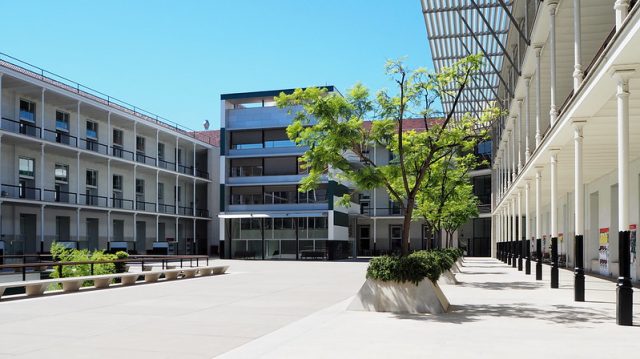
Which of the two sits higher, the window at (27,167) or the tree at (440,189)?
the window at (27,167)

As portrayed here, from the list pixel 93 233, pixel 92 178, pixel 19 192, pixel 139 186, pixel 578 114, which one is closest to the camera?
pixel 578 114

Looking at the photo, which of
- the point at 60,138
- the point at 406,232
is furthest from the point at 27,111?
the point at 406,232

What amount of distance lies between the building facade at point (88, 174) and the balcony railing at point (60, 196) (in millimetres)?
70

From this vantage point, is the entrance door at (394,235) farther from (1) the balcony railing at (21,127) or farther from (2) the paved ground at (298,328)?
(2) the paved ground at (298,328)

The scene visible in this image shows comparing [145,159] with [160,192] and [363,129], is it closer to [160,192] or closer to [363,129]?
[160,192]

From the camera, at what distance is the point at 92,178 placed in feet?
157

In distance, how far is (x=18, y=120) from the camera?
39.7 meters

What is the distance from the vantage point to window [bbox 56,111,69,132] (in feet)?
145

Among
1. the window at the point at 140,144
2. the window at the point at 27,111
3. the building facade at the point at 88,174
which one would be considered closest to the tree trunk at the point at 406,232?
the building facade at the point at 88,174

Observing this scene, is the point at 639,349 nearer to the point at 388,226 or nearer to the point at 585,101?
the point at 585,101

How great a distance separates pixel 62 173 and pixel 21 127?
5420 mm

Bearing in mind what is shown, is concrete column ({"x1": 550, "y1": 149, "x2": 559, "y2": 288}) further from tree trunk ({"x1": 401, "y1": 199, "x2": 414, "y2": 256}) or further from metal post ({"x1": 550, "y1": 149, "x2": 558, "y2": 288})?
tree trunk ({"x1": 401, "y1": 199, "x2": 414, "y2": 256})

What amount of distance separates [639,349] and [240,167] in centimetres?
5057

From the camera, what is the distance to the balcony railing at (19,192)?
3731 centimetres
